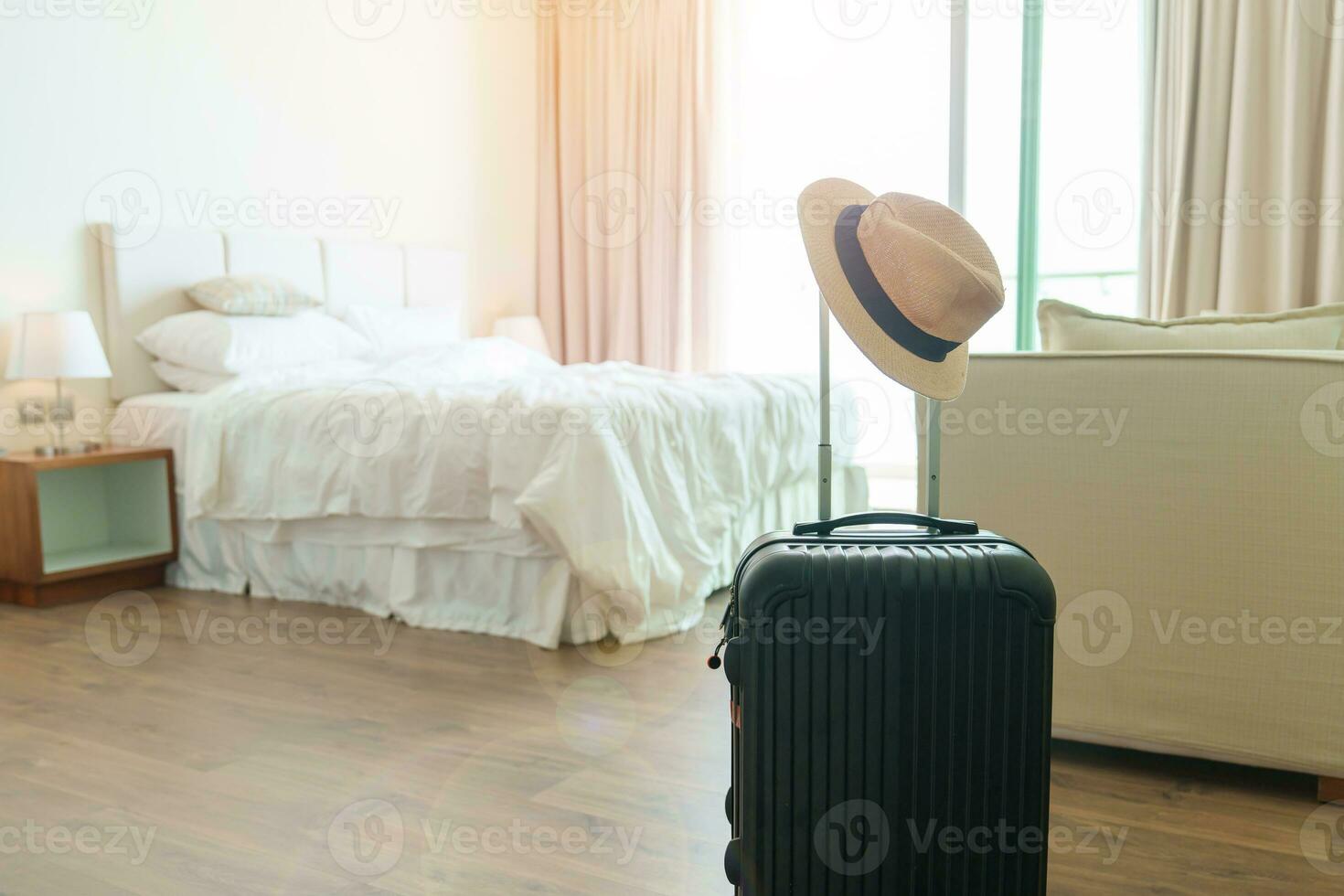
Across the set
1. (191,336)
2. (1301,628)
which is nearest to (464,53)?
(191,336)

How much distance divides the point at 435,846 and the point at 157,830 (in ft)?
1.55

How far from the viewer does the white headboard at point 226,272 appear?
3770 mm

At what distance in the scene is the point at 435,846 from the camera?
1.67 m

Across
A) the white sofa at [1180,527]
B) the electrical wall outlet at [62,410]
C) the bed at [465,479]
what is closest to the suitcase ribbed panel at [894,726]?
the white sofa at [1180,527]

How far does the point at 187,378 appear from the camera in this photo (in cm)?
382

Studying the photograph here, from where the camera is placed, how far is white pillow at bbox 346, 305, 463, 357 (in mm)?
4375

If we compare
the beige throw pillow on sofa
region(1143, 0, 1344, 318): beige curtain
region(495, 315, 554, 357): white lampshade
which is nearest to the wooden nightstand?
region(495, 315, 554, 357): white lampshade

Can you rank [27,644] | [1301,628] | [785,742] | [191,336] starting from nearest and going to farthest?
[785,742] < [1301,628] < [27,644] < [191,336]

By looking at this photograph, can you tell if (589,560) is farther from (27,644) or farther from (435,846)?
(27,644)

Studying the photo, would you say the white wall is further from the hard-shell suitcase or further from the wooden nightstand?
the hard-shell suitcase

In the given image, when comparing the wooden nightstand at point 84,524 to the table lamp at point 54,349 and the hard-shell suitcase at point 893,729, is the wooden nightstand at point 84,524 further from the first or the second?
the hard-shell suitcase at point 893,729

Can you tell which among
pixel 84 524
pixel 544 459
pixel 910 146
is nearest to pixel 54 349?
pixel 84 524

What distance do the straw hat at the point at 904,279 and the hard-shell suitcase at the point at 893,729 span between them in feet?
1.01

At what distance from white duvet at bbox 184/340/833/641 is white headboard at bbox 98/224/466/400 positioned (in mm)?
570
